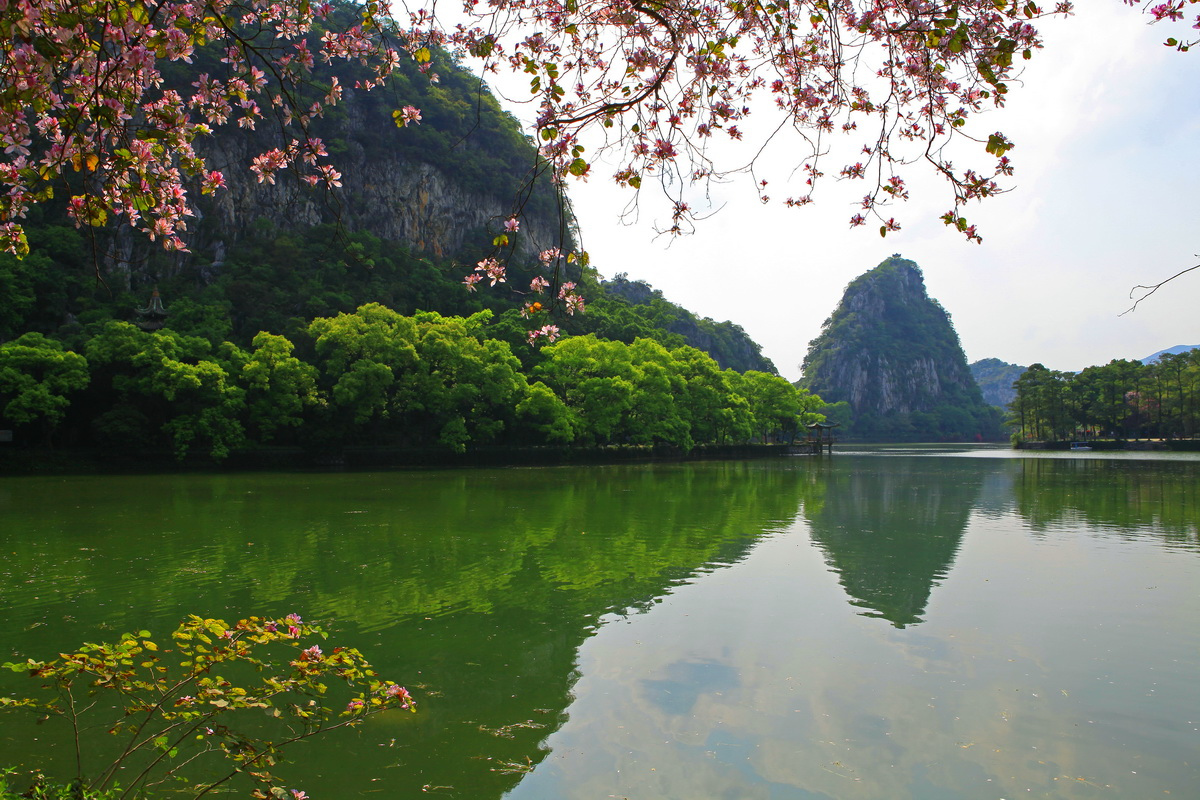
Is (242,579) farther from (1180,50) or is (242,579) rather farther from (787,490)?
(787,490)

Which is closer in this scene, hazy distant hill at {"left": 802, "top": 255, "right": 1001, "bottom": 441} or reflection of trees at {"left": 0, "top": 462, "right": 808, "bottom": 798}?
reflection of trees at {"left": 0, "top": 462, "right": 808, "bottom": 798}

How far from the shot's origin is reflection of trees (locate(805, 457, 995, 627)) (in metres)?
9.45

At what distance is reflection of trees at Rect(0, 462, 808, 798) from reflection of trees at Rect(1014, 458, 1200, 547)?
6.61 metres

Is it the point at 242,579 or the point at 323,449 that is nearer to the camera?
the point at 242,579

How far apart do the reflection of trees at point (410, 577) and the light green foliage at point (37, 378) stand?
9075 millimetres

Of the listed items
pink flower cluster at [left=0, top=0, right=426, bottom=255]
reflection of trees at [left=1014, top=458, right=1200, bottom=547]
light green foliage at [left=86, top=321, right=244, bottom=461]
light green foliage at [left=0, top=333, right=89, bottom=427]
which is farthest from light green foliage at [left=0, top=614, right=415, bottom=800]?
light green foliage at [left=0, top=333, right=89, bottom=427]

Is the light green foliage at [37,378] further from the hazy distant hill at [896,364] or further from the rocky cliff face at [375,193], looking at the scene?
the hazy distant hill at [896,364]

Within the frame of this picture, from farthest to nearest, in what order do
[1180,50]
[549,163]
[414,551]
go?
[414,551]
[549,163]
[1180,50]

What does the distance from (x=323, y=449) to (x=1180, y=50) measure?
3528 cm

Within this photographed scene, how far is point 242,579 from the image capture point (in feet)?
32.1

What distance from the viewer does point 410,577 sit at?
10062mm

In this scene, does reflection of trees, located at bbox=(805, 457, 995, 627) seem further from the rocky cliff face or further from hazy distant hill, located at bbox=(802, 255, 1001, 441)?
hazy distant hill, located at bbox=(802, 255, 1001, 441)

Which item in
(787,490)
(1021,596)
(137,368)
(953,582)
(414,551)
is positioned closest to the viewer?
(1021,596)

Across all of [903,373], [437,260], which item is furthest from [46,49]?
[903,373]
